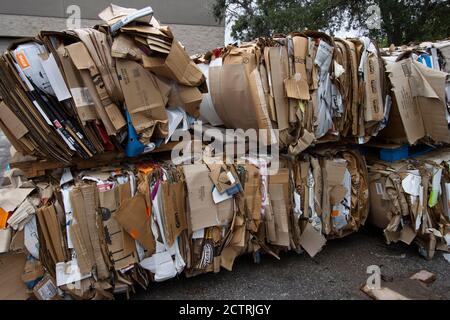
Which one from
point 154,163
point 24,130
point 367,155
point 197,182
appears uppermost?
point 24,130

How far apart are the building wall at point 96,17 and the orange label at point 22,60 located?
8.72 m

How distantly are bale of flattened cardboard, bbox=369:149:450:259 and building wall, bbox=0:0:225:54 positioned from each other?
30.4 feet

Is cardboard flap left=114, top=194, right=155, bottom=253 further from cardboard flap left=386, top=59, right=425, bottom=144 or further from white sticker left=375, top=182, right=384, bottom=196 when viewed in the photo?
cardboard flap left=386, top=59, right=425, bottom=144

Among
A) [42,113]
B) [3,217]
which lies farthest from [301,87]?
[3,217]

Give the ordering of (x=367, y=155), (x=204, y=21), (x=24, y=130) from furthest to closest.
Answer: (x=204, y=21) < (x=367, y=155) < (x=24, y=130)

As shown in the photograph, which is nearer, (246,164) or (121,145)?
(121,145)

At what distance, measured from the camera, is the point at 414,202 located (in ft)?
7.80

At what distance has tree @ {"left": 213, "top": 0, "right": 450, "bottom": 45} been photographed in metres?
7.35

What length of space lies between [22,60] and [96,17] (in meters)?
10.2

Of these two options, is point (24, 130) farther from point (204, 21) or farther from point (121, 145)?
point (204, 21)

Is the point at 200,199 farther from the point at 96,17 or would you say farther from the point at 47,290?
the point at 96,17
